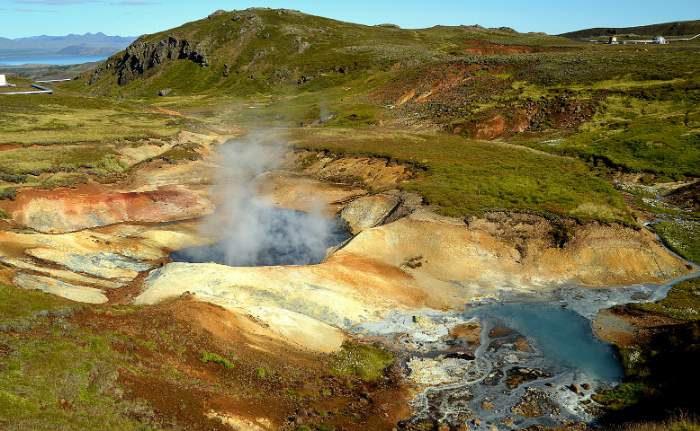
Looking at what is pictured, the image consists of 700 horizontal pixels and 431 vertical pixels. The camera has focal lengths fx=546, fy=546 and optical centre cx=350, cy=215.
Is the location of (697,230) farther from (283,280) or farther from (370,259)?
(283,280)

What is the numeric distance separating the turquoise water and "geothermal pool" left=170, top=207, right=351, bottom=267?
1679cm

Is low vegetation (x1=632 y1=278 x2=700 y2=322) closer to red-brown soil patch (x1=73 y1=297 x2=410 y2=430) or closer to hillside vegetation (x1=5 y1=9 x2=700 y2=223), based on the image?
hillside vegetation (x1=5 y1=9 x2=700 y2=223)

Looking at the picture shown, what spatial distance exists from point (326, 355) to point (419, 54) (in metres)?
128

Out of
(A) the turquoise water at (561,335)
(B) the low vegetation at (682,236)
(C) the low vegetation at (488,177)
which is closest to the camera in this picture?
(A) the turquoise water at (561,335)

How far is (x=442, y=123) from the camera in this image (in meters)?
92.9

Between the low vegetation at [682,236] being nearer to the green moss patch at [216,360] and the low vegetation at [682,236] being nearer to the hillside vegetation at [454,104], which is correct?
the hillside vegetation at [454,104]

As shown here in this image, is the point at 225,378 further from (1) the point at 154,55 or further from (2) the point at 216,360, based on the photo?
(1) the point at 154,55

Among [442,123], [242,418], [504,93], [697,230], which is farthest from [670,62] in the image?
[242,418]

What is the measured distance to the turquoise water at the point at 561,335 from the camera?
101 feet

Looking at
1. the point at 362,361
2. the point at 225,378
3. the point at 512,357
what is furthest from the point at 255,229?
the point at 225,378

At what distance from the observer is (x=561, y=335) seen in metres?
34.2

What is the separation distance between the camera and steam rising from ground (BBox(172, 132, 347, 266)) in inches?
1877

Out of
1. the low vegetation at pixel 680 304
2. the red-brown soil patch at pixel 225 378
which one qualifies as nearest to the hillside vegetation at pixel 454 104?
the low vegetation at pixel 680 304

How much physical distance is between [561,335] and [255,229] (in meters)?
31.2
